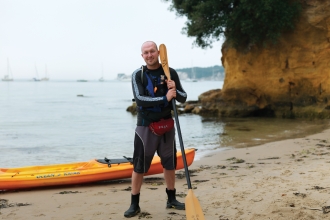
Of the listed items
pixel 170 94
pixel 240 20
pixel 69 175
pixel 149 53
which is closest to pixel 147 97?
pixel 170 94

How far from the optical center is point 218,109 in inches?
719

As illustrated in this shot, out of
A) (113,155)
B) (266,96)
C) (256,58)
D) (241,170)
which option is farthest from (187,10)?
(241,170)

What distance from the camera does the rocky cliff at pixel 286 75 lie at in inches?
586

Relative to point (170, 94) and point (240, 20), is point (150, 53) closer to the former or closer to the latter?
point (170, 94)

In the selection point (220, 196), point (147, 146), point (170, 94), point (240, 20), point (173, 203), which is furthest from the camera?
point (240, 20)

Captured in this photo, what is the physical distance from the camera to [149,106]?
350cm

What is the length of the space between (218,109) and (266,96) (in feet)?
7.93

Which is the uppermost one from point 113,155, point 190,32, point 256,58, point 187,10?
point 187,10

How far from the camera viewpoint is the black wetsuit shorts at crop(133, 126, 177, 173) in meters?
3.54

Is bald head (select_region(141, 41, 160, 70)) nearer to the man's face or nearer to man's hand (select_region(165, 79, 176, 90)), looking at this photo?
the man's face

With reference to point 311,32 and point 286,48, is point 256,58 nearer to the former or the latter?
point 286,48

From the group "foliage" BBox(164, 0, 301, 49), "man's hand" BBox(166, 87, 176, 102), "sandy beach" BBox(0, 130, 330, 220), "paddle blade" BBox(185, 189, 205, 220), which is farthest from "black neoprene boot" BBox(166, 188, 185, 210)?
"foliage" BBox(164, 0, 301, 49)

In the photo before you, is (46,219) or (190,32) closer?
(46,219)

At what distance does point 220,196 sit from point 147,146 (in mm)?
1052
